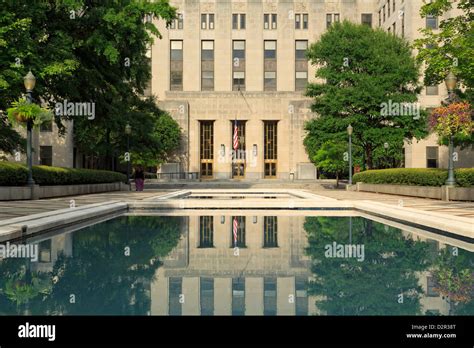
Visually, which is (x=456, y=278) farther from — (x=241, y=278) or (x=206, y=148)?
(x=206, y=148)

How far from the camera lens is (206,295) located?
514cm

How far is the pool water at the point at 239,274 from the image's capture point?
4.74 metres

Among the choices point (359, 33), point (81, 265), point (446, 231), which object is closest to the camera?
point (81, 265)

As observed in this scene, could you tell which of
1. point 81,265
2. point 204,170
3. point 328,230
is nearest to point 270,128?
point 204,170

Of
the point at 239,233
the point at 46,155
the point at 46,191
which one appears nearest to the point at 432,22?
the point at 46,155

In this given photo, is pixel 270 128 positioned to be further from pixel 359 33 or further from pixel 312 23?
pixel 359 33

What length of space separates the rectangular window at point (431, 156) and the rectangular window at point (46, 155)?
44.0 m

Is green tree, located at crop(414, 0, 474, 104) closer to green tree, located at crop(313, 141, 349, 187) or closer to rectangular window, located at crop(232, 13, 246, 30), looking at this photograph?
green tree, located at crop(313, 141, 349, 187)

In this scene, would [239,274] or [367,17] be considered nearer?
[239,274]

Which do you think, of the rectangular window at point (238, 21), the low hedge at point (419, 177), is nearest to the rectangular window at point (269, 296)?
the low hedge at point (419, 177)

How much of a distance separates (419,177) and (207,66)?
47143 millimetres

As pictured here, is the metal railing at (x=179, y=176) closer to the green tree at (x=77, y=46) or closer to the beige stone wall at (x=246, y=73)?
the beige stone wall at (x=246, y=73)

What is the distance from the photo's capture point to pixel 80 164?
5816cm
